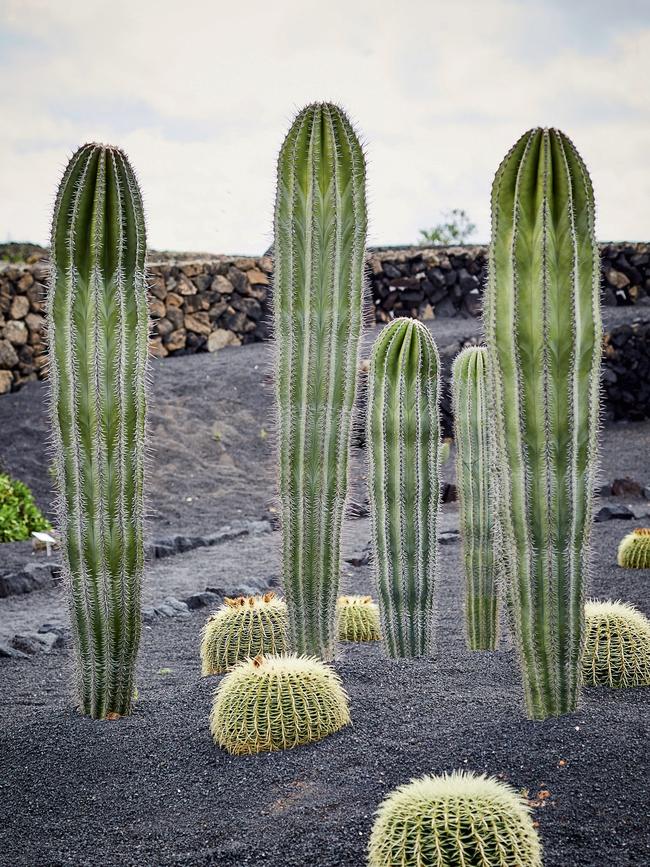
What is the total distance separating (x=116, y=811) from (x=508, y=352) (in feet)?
6.72

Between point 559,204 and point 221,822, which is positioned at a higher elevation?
point 559,204

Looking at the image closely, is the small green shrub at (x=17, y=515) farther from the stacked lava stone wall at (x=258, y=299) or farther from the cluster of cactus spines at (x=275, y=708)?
the cluster of cactus spines at (x=275, y=708)

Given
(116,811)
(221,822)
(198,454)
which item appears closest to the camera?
(221,822)

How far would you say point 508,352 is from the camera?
11.1 ft

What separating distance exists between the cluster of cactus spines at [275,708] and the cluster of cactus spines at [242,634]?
3.11ft

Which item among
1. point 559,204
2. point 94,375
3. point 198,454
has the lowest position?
point 198,454

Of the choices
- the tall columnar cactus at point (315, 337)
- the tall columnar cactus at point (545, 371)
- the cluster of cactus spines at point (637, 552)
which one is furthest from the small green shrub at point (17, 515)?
the tall columnar cactus at point (545, 371)

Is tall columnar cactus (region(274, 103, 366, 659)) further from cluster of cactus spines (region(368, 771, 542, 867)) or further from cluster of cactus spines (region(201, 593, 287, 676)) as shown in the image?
cluster of cactus spines (region(368, 771, 542, 867))

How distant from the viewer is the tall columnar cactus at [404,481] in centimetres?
471

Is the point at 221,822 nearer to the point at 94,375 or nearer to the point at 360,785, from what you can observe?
the point at 360,785

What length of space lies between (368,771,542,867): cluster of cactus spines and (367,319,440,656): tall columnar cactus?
2.16 m

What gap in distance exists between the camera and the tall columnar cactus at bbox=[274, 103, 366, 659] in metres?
4.19

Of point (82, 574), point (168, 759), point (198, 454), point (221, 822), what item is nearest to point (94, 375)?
point (82, 574)

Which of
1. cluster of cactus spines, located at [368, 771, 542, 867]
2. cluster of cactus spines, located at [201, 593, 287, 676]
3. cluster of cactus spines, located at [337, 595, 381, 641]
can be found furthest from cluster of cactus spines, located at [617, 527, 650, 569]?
cluster of cactus spines, located at [368, 771, 542, 867]
